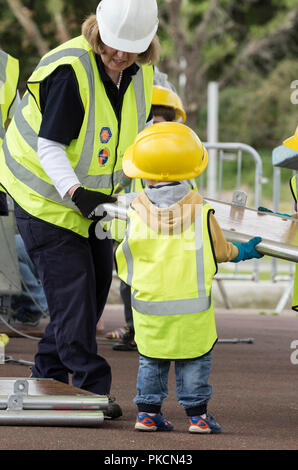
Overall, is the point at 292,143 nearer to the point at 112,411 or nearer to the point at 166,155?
the point at 166,155

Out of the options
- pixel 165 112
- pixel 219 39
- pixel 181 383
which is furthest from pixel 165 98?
pixel 219 39

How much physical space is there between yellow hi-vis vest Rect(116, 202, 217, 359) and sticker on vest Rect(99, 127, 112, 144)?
24.3 inches

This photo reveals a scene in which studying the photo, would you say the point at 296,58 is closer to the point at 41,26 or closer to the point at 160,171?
the point at 41,26

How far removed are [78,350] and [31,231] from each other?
1.89 feet

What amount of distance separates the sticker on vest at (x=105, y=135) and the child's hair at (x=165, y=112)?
7.11 feet

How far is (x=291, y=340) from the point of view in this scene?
7.73 m

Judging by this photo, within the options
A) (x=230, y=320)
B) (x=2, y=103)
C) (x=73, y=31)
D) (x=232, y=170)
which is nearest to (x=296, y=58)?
(x=232, y=170)

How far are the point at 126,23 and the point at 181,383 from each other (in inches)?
61.2

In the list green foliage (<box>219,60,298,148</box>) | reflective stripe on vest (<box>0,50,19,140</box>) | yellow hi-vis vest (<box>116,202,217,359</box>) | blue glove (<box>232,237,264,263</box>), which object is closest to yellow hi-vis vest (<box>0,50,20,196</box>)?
reflective stripe on vest (<box>0,50,19,140</box>)

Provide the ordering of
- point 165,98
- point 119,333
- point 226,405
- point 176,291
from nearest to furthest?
1. point 176,291
2. point 226,405
3. point 165,98
4. point 119,333

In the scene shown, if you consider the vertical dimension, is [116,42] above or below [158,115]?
below

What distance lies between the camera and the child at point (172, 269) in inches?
159

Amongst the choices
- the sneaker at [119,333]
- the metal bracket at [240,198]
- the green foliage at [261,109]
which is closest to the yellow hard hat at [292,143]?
the metal bracket at [240,198]

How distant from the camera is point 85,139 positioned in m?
4.48
